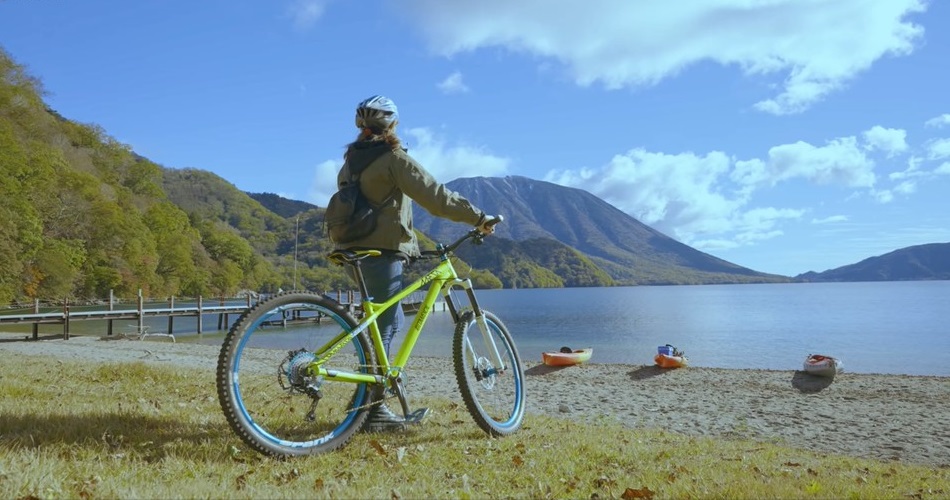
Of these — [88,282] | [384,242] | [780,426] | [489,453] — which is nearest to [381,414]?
[489,453]

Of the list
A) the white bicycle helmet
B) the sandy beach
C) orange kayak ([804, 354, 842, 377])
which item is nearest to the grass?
the white bicycle helmet

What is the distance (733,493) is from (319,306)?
2422 mm

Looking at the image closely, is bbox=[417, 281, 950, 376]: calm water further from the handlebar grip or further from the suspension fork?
the handlebar grip

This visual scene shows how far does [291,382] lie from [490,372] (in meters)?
1.69

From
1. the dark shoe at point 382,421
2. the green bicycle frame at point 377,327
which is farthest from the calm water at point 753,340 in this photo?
the dark shoe at point 382,421

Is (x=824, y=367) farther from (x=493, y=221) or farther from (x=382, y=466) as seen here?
(x=382, y=466)

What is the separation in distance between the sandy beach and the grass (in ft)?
15.6

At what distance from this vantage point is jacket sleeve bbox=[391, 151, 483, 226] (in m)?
4.24

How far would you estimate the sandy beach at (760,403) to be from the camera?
35.0ft

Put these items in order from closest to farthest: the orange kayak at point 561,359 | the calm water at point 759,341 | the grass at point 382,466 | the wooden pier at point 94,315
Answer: the grass at point 382,466 < the orange kayak at point 561,359 < the calm water at point 759,341 < the wooden pier at point 94,315

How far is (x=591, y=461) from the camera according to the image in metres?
4.11

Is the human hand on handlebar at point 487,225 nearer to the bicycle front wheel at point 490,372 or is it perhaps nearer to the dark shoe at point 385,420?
the bicycle front wheel at point 490,372

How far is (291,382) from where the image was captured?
375 centimetres

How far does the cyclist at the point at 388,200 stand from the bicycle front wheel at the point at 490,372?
0.52m
